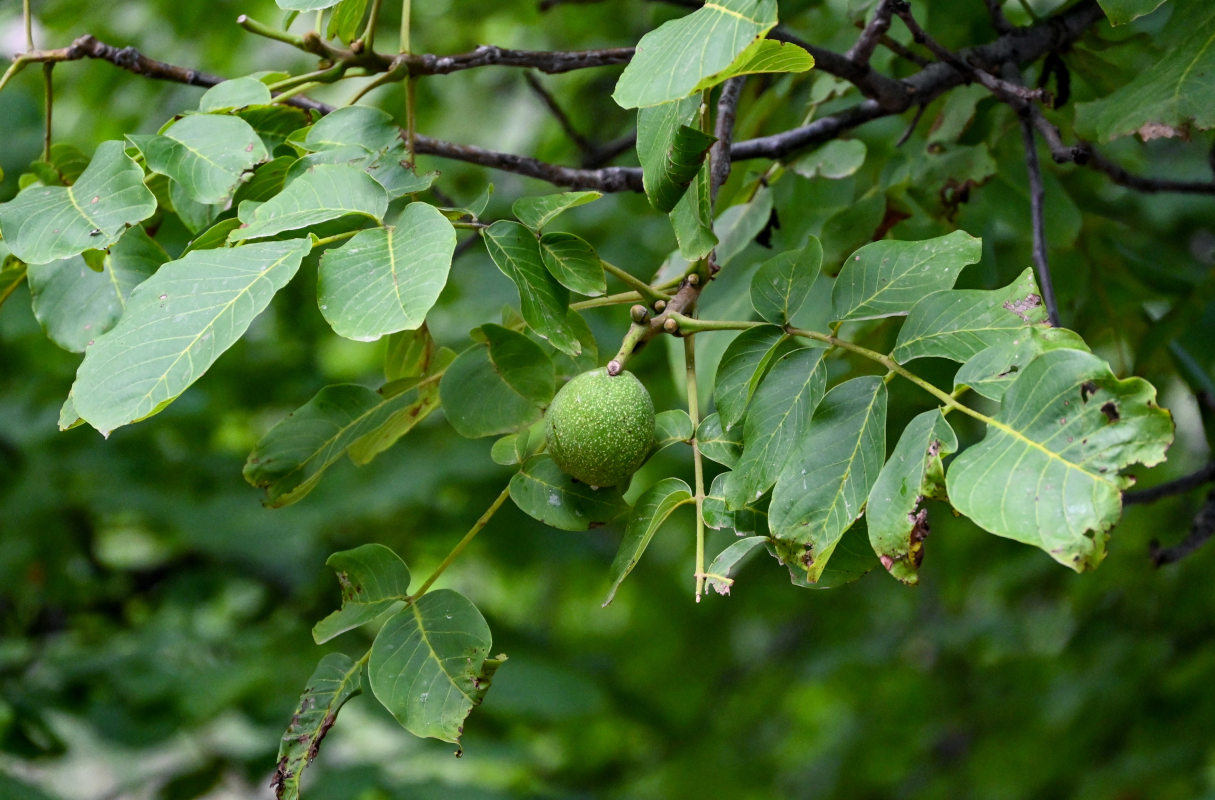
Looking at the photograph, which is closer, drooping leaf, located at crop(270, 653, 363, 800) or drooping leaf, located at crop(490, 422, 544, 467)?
drooping leaf, located at crop(270, 653, 363, 800)

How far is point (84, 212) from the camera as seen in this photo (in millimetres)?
1136

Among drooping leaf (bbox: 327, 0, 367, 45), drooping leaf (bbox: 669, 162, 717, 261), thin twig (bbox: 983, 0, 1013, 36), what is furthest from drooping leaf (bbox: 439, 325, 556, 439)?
thin twig (bbox: 983, 0, 1013, 36)

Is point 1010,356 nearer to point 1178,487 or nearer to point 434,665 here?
point 434,665

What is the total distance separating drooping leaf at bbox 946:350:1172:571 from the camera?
2.68 feet

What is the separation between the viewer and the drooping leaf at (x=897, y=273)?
1.09 meters

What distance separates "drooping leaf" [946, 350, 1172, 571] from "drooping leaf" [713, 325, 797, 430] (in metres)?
0.24

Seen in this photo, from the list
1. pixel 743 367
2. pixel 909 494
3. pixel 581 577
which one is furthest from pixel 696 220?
pixel 581 577

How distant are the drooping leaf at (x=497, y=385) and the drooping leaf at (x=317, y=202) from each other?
22cm

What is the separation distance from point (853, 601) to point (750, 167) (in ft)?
10.1

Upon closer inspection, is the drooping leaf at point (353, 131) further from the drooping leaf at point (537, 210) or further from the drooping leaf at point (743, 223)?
the drooping leaf at point (743, 223)

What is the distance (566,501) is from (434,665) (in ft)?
0.75

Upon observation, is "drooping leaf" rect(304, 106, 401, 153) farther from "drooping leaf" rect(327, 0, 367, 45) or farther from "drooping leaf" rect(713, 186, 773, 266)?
"drooping leaf" rect(713, 186, 773, 266)

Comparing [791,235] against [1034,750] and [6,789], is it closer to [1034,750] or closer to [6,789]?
[6,789]

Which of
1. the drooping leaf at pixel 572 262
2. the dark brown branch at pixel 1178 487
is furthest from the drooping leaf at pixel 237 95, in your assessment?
the dark brown branch at pixel 1178 487
